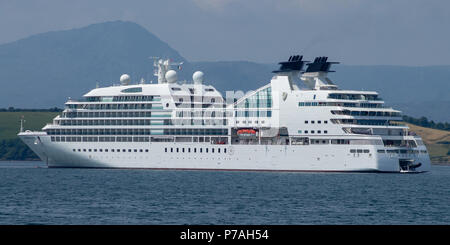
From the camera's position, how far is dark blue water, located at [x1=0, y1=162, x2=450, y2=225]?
42.1 metres

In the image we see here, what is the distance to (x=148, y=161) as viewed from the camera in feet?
298

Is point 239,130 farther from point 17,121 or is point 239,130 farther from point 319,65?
point 17,121

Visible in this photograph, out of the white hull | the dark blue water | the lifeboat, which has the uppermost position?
the lifeboat

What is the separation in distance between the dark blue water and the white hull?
11.8 feet

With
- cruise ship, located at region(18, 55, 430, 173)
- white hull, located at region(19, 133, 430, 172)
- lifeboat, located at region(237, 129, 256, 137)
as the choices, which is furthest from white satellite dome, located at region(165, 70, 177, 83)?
lifeboat, located at region(237, 129, 256, 137)

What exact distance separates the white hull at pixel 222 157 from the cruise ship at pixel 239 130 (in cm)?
10

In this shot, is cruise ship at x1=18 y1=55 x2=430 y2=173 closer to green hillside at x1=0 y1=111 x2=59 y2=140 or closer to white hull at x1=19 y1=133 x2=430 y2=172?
white hull at x1=19 y1=133 x2=430 y2=172

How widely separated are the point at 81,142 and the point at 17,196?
39889 millimetres

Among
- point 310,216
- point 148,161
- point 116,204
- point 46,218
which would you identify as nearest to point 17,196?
point 116,204

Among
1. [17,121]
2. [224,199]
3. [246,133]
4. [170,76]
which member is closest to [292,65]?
[246,133]

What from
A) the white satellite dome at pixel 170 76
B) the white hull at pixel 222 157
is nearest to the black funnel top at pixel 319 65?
the white hull at pixel 222 157

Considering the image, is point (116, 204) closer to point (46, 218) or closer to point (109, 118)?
point (46, 218)

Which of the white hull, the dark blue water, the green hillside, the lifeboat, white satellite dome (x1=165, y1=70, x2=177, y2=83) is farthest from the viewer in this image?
the green hillside

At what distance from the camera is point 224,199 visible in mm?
52281
